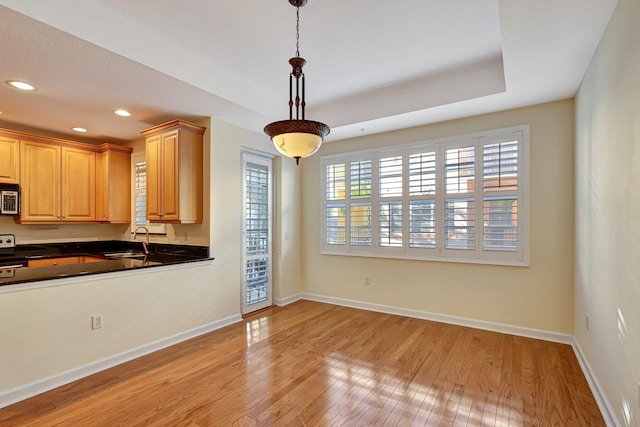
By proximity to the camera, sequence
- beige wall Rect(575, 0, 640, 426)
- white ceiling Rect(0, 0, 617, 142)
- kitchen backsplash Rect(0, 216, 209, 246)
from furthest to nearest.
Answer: kitchen backsplash Rect(0, 216, 209, 246)
white ceiling Rect(0, 0, 617, 142)
beige wall Rect(575, 0, 640, 426)

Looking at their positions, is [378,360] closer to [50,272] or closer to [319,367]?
[319,367]

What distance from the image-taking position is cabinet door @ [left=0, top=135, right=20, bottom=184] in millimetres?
3955

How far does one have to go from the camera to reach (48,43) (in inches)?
86.4

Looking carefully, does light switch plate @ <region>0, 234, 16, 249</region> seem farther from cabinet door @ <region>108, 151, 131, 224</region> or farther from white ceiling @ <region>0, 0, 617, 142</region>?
white ceiling @ <region>0, 0, 617, 142</region>

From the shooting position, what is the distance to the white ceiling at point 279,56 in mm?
2150

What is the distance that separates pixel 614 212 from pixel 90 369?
4.24m

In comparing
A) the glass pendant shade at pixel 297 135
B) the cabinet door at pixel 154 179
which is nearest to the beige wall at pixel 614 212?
the glass pendant shade at pixel 297 135

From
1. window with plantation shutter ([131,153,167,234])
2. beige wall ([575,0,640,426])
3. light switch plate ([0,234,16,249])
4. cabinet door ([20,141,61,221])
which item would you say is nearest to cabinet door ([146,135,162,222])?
window with plantation shutter ([131,153,167,234])

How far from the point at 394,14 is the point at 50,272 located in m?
3.56

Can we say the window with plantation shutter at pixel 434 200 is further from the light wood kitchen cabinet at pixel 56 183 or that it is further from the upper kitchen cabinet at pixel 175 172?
the light wood kitchen cabinet at pixel 56 183

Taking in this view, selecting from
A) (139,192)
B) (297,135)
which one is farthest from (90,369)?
(139,192)

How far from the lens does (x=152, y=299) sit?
3.30 meters

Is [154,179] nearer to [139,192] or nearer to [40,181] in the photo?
[139,192]

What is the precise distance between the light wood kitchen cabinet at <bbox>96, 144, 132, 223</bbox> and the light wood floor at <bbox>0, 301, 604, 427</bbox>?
8.54 ft
